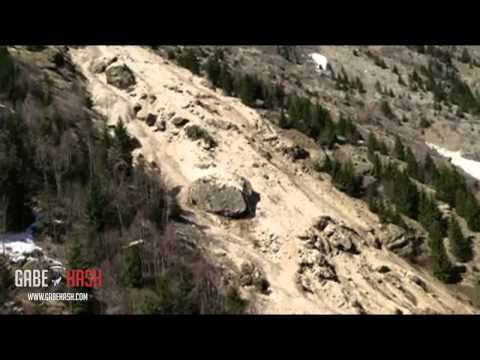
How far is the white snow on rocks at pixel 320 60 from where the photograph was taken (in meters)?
58.0

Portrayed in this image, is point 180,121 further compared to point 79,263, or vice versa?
point 180,121

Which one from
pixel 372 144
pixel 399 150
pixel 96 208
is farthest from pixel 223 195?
pixel 399 150

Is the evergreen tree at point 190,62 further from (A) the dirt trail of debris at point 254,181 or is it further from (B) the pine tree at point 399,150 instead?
(B) the pine tree at point 399,150

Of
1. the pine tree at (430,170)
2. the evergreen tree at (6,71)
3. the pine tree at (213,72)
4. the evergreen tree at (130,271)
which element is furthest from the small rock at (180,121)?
the pine tree at (430,170)

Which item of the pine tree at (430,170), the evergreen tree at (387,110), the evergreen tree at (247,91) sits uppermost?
the evergreen tree at (247,91)

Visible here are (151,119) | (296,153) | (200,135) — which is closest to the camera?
(200,135)

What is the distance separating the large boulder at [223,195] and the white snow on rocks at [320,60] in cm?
3104

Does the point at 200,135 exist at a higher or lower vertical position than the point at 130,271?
higher

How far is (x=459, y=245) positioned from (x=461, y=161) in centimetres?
1731

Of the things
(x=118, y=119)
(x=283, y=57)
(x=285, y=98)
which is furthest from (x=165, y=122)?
(x=283, y=57)

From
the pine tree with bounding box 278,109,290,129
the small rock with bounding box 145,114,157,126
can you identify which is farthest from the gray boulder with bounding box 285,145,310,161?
the small rock with bounding box 145,114,157,126

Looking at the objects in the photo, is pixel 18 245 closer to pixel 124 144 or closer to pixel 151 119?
pixel 124 144

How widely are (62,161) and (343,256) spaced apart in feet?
48.6

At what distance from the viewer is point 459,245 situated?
30.4 m
